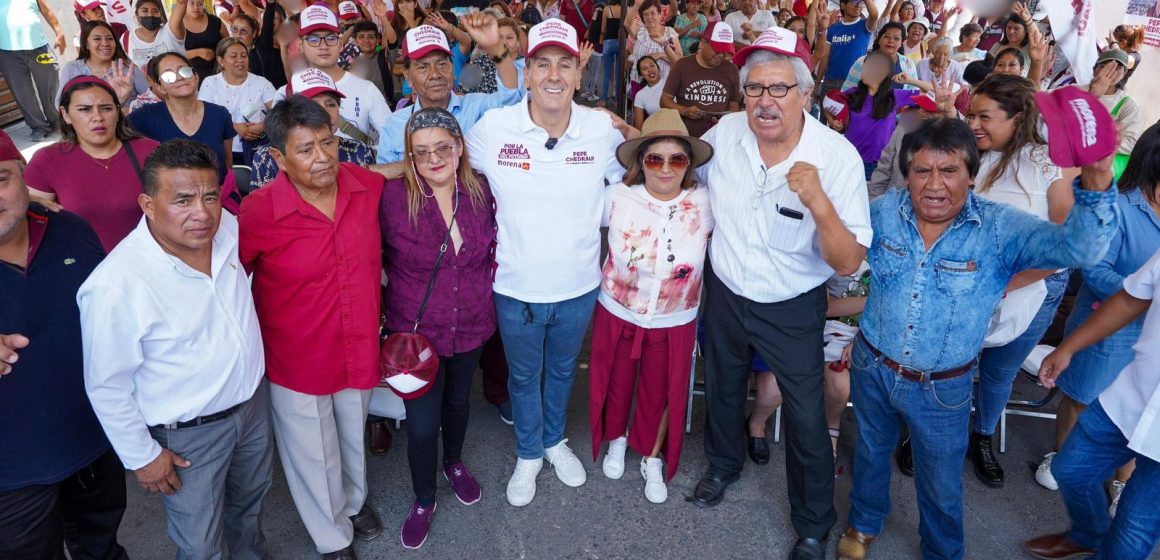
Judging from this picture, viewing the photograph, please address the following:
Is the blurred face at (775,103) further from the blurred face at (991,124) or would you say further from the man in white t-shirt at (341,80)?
the man in white t-shirt at (341,80)

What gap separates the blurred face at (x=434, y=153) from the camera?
266 cm

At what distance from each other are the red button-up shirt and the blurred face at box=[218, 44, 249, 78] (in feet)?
9.23

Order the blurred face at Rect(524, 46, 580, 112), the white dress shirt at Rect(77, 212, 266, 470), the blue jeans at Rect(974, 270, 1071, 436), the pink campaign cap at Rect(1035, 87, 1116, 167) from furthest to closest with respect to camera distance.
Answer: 1. the blue jeans at Rect(974, 270, 1071, 436)
2. the blurred face at Rect(524, 46, 580, 112)
3. the white dress shirt at Rect(77, 212, 266, 470)
4. the pink campaign cap at Rect(1035, 87, 1116, 167)

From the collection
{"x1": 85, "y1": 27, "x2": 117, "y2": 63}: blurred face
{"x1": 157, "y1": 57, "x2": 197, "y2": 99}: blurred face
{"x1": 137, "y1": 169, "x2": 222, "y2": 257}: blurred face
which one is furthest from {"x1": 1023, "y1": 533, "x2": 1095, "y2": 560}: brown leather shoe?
{"x1": 85, "y1": 27, "x2": 117, "y2": 63}: blurred face

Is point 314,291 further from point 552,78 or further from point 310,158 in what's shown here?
point 552,78

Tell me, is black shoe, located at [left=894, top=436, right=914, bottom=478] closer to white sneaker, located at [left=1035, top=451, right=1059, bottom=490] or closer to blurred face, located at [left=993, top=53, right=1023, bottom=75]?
white sneaker, located at [left=1035, top=451, right=1059, bottom=490]

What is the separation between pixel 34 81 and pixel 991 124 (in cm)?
1015

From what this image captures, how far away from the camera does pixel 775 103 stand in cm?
261

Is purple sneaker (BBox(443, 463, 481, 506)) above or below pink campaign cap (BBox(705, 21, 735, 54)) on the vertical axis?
below

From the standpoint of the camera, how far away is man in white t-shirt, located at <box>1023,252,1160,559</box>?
2258 mm

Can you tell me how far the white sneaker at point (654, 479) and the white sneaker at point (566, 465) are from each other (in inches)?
12.5


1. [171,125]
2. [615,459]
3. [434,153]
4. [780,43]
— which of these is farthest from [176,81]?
[780,43]

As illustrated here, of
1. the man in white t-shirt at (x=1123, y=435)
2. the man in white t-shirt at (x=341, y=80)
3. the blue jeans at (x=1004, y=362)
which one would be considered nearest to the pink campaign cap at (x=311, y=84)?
the man in white t-shirt at (x=341, y=80)

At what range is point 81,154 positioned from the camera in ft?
10.5
